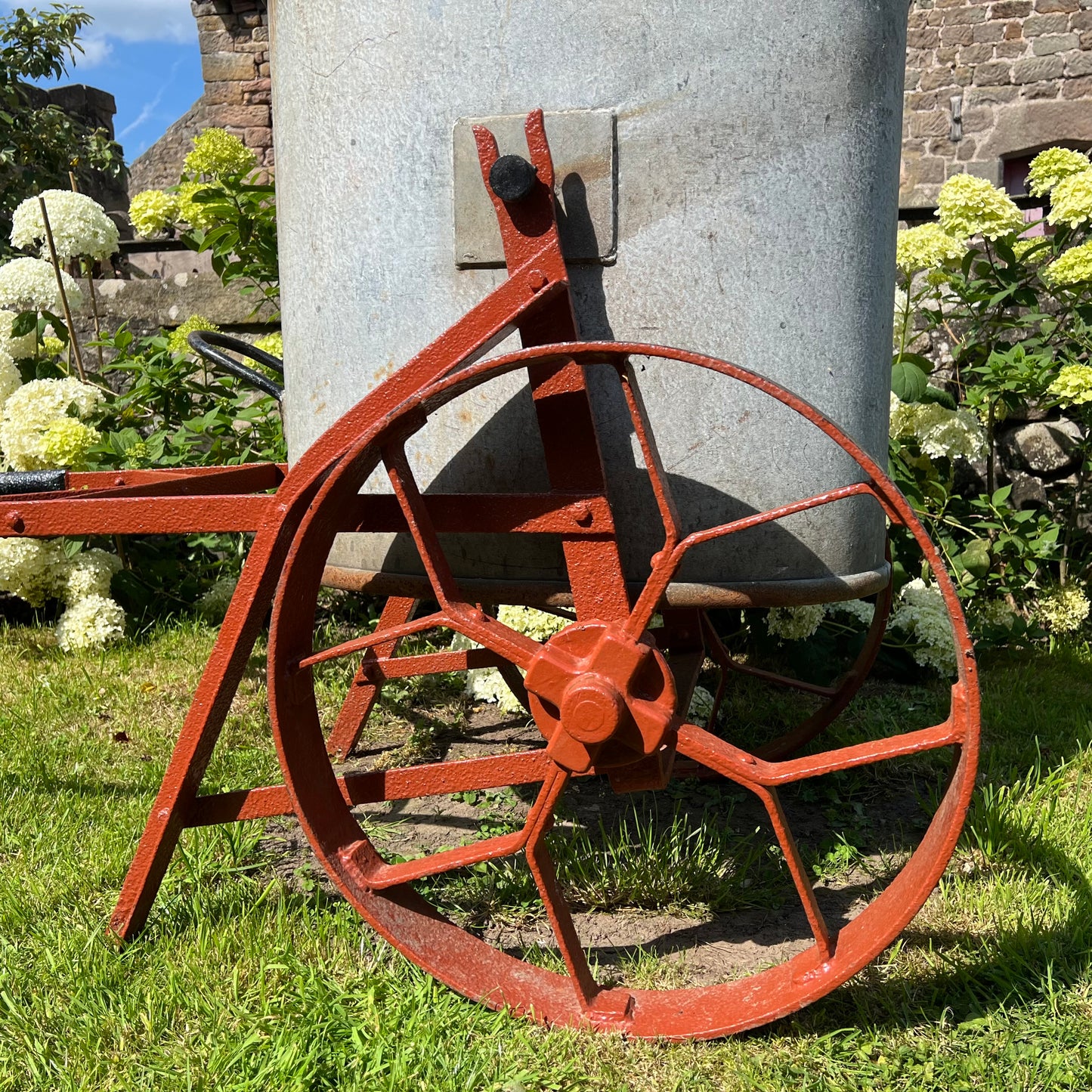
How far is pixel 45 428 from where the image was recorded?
2.88 metres

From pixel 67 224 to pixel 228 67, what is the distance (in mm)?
4233

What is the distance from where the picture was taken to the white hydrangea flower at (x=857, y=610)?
9.02 feet

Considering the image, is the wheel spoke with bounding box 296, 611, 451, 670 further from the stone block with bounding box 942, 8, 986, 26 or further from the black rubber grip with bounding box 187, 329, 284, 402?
the stone block with bounding box 942, 8, 986, 26

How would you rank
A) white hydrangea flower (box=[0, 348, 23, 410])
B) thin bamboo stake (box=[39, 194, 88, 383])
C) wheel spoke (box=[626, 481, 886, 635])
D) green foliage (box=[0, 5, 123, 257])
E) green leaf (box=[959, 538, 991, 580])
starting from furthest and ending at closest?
green foliage (box=[0, 5, 123, 257])
white hydrangea flower (box=[0, 348, 23, 410])
thin bamboo stake (box=[39, 194, 88, 383])
green leaf (box=[959, 538, 991, 580])
wheel spoke (box=[626, 481, 886, 635])

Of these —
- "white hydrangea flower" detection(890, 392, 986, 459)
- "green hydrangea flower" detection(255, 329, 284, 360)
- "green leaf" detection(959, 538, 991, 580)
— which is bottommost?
"green leaf" detection(959, 538, 991, 580)

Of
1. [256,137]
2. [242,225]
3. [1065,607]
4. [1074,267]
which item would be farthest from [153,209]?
[256,137]

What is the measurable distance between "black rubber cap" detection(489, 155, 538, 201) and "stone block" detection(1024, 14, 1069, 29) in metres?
6.76

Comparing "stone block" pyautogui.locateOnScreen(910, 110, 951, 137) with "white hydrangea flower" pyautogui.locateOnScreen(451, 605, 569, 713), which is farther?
"stone block" pyautogui.locateOnScreen(910, 110, 951, 137)

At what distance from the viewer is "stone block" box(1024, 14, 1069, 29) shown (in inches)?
259

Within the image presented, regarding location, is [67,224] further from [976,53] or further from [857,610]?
[976,53]

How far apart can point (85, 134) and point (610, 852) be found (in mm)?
7157

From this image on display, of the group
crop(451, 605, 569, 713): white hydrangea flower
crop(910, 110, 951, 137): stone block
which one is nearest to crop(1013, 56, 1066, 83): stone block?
crop(910, 110, 951, 137): stone block

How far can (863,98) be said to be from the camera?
143 centimetres

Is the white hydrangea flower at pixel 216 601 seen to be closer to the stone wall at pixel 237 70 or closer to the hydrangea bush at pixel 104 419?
the hydrangea bush at pixel 104 419
